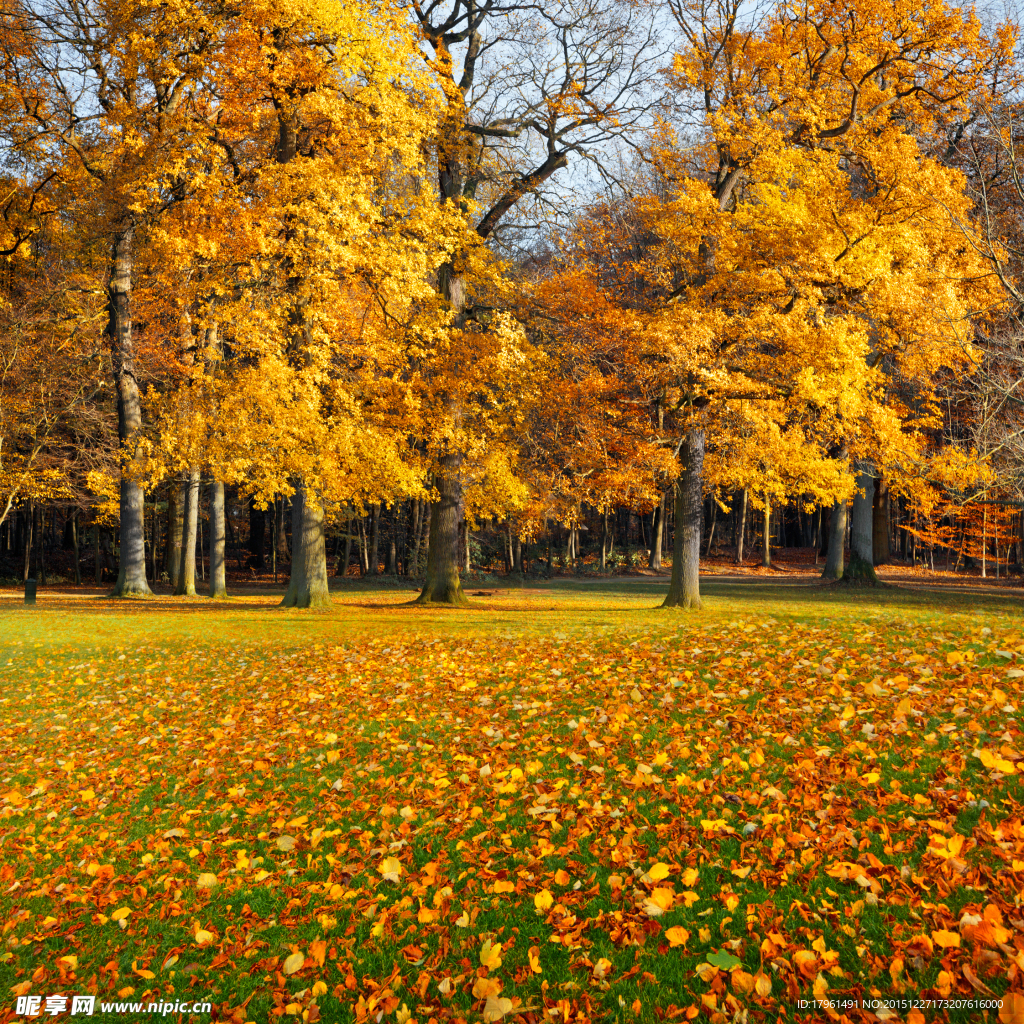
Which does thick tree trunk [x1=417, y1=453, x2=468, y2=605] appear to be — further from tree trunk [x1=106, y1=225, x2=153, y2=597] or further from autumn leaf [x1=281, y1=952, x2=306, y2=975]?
autumn leaf [x1=281, y1=952, x2=306, y2=975]

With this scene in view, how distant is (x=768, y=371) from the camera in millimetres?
15250

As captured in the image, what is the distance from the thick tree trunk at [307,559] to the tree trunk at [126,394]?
749 centimetres

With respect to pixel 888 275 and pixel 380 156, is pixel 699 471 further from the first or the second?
pixel 380 156

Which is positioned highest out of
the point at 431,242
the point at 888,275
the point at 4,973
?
the point at 431,242

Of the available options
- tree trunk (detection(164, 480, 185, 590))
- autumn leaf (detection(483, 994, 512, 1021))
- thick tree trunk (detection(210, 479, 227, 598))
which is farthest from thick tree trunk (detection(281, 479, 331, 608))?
autumn leaf (detection(483, 994, 512, 1021))

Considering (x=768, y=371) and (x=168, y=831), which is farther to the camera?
(x=768, y=371)

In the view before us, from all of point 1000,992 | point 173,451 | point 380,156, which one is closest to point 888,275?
point 380,156

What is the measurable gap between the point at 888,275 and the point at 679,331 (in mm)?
4323

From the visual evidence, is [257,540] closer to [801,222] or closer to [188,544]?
[188,544]

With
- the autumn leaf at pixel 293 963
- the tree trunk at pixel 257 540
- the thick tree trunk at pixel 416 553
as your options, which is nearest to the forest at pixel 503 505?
the autumn leaf at pixel 293 963

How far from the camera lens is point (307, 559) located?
1864 centimetres

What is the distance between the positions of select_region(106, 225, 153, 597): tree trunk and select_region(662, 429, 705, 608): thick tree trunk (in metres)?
16.0

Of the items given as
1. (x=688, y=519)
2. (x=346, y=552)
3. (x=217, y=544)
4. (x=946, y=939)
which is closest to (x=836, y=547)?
(x=688, y=519)

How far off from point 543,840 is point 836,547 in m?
23.6
